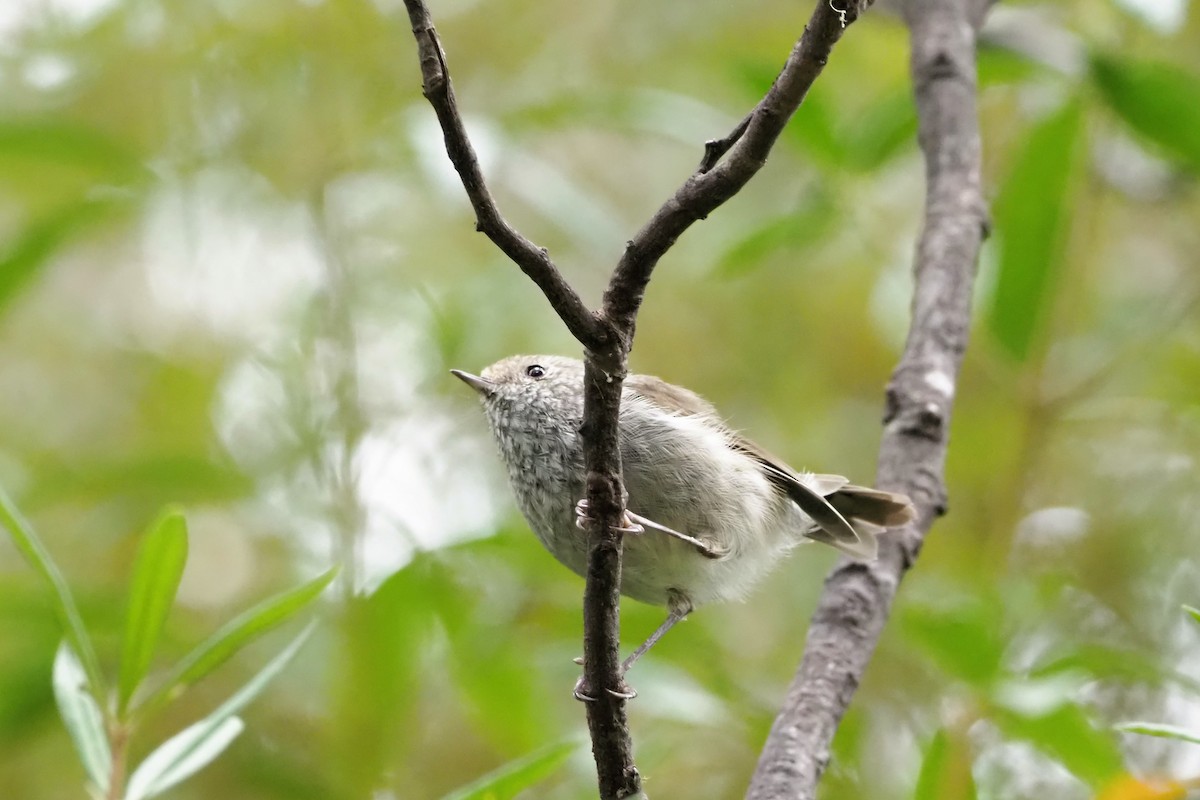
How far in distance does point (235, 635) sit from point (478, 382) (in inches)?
44.6

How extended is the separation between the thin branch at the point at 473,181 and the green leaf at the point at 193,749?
0.89m

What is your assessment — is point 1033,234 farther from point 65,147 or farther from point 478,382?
point 65,147

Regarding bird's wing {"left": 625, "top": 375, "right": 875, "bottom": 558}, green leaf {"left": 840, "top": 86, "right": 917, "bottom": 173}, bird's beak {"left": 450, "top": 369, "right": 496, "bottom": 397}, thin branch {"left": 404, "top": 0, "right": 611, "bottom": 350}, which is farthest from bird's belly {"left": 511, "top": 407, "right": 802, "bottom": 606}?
thin branch {"left": 404, "top": 0, "right": 611, "bottom": 350}

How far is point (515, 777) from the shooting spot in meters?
2.03

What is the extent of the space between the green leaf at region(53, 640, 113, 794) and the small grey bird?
101 centimetres

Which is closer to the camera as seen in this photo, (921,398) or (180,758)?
(180,758)

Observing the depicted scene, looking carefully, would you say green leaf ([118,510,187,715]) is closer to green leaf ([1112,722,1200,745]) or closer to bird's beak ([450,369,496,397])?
bird's beak ([450,369,496,397])

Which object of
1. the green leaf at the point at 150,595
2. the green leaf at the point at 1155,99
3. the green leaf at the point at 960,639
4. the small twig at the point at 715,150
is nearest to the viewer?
the small twig at the point at 715,150

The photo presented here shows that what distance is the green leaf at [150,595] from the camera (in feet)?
6.88

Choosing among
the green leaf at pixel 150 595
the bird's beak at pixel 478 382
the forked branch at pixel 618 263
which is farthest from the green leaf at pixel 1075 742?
the green leaf at pixel 150 595

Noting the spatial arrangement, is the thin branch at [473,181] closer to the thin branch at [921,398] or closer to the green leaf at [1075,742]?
the thin branch at [921,398]

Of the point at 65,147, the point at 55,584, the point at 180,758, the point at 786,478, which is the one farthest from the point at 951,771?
the point at 65,147

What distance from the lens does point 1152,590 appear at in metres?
4.21

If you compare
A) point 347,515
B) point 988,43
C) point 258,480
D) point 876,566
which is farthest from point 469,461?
point 988,43
